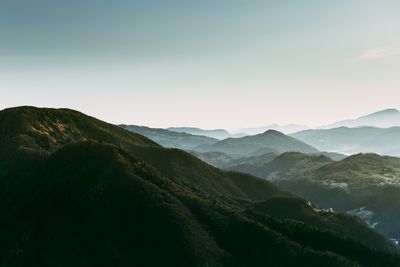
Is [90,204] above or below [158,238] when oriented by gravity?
above

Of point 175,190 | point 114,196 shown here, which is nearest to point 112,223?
point 114,196

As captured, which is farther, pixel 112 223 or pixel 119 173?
pixel 119 173

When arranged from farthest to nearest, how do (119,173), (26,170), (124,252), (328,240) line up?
(26,170) → (328,240) → (119,173) → (124,252)

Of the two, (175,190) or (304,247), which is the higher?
(175,190)

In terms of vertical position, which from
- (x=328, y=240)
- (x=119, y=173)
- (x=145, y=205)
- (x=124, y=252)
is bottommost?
(x=328, y=240)

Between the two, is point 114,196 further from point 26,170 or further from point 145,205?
point 26,170

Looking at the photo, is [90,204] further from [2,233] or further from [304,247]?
[304,247]

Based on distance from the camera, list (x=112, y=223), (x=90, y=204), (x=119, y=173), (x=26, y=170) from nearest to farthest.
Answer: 1. (x=112, y=223)
2. (x=90, y=204)
3. (x=119, y=173)
4. (x=26, y=170)

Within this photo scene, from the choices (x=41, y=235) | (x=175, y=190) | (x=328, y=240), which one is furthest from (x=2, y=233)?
(x=328, y=240)

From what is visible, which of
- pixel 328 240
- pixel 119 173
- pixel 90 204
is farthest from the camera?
pixel 328 240
